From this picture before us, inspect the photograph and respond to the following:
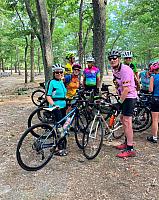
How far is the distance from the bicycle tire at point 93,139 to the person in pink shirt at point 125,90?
1.49 feet

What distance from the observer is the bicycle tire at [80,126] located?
15.7 ft

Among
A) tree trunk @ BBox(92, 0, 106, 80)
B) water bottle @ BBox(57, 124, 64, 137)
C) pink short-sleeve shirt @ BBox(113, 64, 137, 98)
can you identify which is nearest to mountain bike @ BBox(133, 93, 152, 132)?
pink short-sleeve shirt @ BBox(113, 64, 137, 98)

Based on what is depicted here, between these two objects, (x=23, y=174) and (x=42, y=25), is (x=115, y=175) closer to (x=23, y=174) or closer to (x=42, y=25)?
(x=23, y=174)

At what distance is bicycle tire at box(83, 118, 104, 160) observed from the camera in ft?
15.1

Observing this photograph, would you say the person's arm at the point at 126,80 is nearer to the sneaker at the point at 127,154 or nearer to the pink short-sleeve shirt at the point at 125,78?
the pink short-sleeve shirt at the point at 125,78

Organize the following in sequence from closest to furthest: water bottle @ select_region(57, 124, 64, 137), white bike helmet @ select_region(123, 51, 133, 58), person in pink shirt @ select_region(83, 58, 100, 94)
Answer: water bottle @ select_region(57, 124, 64, 137) → white bike helmet @ select_region(123, 51, 133, 58) → person in pink shirt @ select_region(83, 58, 100, 94)

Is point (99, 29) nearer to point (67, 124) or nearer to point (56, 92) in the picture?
point (56, 92)

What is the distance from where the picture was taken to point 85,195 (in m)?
3.39

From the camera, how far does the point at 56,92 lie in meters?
4.77

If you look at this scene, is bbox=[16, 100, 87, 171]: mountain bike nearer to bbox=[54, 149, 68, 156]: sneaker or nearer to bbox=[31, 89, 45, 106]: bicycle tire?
bbox=[54, 149, 68, 156]: sneaker

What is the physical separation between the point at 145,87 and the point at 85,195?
4.64m

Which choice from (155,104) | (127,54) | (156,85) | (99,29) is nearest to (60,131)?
(155,104)

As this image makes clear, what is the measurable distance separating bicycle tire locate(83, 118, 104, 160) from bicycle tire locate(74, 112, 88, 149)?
0.57 feet

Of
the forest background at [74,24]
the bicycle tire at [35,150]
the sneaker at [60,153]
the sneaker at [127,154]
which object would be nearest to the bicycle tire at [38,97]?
the forest background at [74,24]
